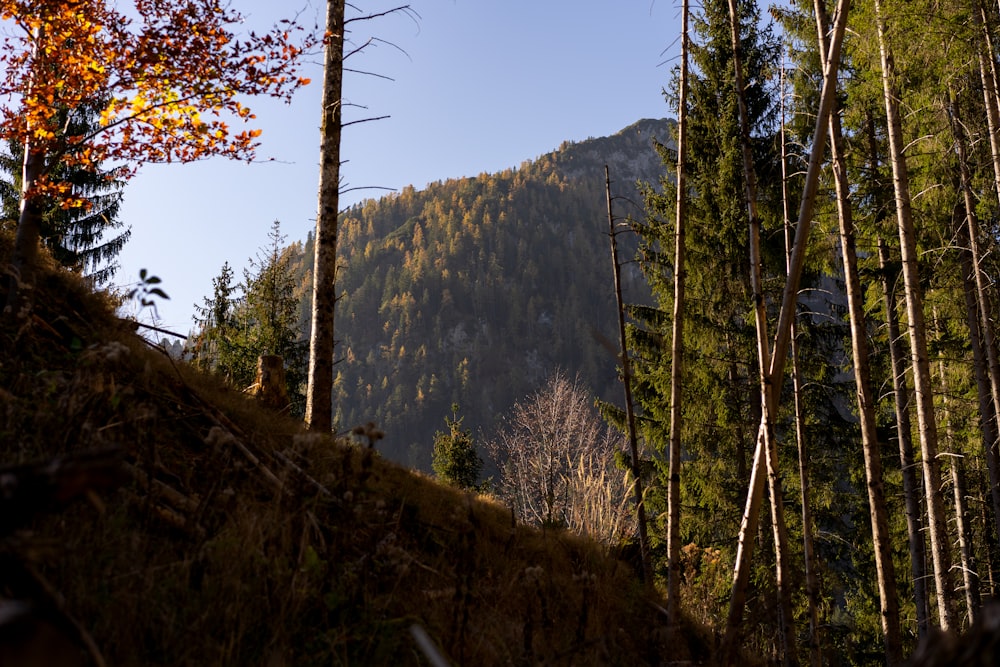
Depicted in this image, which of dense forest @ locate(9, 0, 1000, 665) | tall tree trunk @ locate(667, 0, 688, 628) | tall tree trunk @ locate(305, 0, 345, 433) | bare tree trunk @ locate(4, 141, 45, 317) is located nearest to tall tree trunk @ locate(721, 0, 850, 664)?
dense forest @ locate(9, 0, 1000, 665)

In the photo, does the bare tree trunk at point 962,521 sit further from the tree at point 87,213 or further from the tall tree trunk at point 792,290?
the tree at point 87,213

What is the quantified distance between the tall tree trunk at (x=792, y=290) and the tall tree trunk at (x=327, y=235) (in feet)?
16.1

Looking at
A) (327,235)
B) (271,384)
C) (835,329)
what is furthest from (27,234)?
(835,329)

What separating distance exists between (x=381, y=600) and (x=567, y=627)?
1659 millimetres

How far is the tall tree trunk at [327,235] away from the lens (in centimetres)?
777

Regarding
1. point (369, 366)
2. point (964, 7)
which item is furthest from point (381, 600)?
point (369, 366)

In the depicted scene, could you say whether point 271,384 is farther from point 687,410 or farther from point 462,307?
point 462,307

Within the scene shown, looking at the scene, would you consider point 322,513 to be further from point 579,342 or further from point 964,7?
point 579,342

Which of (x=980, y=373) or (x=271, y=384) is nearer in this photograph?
(x=271, y=384)

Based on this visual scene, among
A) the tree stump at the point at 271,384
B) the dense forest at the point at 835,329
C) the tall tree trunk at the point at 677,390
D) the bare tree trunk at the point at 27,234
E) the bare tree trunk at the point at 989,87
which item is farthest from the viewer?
the bare tree trunk at the point at 989,87

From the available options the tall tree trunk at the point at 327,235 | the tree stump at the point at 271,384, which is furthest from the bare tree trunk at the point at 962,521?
the tree stump at the point at 271,384

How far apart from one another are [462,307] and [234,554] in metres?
175

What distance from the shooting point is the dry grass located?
2.30 metres

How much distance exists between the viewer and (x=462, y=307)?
178 m
